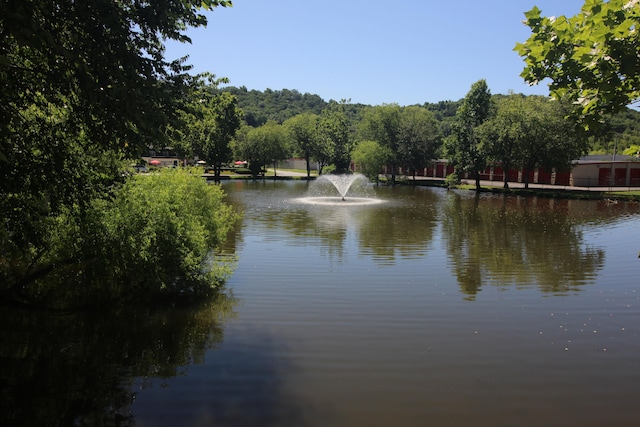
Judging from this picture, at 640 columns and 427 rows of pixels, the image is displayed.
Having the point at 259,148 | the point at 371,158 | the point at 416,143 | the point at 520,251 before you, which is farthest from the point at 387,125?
the point at 520,251

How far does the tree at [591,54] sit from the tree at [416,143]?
6497 cm

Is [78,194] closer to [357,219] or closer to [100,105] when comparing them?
[100,105]

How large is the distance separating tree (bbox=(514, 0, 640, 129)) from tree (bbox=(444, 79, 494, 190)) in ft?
165

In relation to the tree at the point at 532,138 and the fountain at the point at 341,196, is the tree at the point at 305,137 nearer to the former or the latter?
the fountain at the point at 341,196

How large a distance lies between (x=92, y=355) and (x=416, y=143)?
219 feet

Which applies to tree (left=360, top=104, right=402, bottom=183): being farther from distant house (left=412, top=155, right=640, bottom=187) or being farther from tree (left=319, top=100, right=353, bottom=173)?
distant house (left=412, top=155, right=640, bottom=187)

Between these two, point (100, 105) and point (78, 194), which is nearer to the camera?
point (100, 105)

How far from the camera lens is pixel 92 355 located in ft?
26.5

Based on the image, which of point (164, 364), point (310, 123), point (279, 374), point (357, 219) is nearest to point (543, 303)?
point (279, 374)

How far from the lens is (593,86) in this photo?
6.16m

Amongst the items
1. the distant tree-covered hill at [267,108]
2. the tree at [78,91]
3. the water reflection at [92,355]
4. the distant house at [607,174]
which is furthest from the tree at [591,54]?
the distant tree-covered hill at [267,108]

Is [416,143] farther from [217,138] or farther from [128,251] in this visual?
[128,251]

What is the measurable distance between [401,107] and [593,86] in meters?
76.0

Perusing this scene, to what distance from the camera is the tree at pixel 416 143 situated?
71250 mm
